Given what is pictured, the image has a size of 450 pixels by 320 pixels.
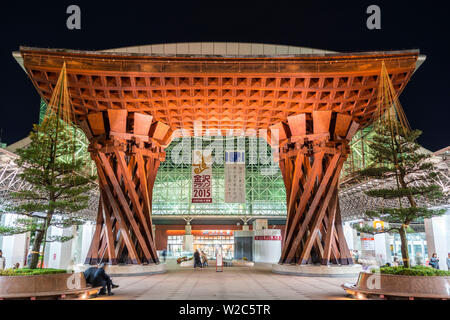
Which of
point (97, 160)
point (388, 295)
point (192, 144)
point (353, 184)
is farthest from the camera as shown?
point (192, 144)

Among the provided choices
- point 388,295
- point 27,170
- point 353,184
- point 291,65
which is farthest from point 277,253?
point 27,170

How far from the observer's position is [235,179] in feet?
63.3

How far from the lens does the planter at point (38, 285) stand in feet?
23.4

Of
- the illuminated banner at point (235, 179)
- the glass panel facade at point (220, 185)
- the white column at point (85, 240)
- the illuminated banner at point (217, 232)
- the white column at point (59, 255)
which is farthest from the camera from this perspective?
the illuminated banner at point (217, 232)

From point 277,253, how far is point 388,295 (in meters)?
16.2

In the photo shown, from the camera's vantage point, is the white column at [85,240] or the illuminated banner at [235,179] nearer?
the illuminated banner at [235,179]

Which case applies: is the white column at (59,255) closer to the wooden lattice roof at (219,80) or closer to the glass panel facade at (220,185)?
the wooden lattice roof at (219,80)

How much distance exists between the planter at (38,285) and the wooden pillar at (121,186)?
20.5 feet

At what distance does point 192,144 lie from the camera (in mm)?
40094

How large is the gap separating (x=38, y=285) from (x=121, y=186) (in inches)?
294

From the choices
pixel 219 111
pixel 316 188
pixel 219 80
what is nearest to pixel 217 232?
pixel 219 111

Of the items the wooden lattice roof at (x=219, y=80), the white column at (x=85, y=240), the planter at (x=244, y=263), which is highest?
the wooden lattice roof at (x=219, y=80)

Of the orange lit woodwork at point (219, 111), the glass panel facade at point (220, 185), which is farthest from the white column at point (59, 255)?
A: the glass panel facade at point (220, 185)
